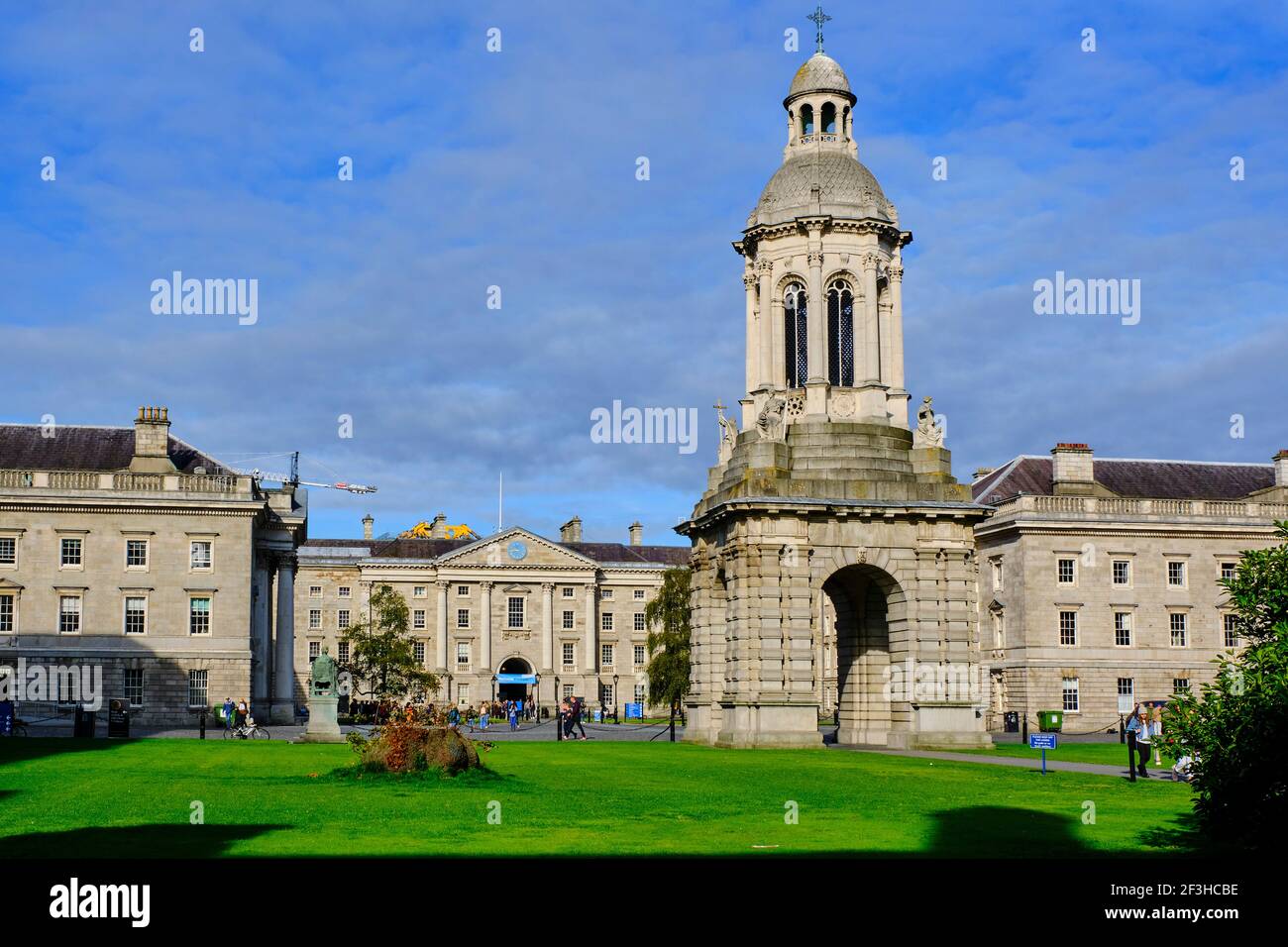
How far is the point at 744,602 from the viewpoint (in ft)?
134

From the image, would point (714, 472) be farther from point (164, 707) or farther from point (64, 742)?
point (164, 707)

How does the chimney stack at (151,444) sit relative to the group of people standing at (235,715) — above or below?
above

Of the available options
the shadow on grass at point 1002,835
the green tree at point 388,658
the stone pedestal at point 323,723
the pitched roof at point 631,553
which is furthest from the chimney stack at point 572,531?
the shadow on grass at point 1002,835

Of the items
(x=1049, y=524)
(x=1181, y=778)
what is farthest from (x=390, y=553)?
(x=1181, y=778)

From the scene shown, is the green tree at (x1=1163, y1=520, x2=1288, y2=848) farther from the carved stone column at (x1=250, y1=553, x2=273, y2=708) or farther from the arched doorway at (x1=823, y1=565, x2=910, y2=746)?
the carved stone column at (x1=250, y1=553, x2=273, y2=708)

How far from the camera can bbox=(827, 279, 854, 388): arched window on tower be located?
4406 centimetres

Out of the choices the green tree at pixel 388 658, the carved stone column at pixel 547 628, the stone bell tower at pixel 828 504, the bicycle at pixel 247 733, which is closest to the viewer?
the stone bell tower at pixel 828 504

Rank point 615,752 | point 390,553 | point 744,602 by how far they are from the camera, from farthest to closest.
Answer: point 390,553, point 744,602, point 615,752

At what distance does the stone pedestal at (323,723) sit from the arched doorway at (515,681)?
208 feet

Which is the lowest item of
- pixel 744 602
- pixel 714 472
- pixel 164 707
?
pixel 164 707

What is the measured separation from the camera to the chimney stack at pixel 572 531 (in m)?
125

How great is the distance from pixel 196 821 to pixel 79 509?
49.2 metres

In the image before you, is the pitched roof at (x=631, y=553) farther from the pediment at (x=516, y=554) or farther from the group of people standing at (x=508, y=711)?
the group of people standing at (x=508, y=711)
